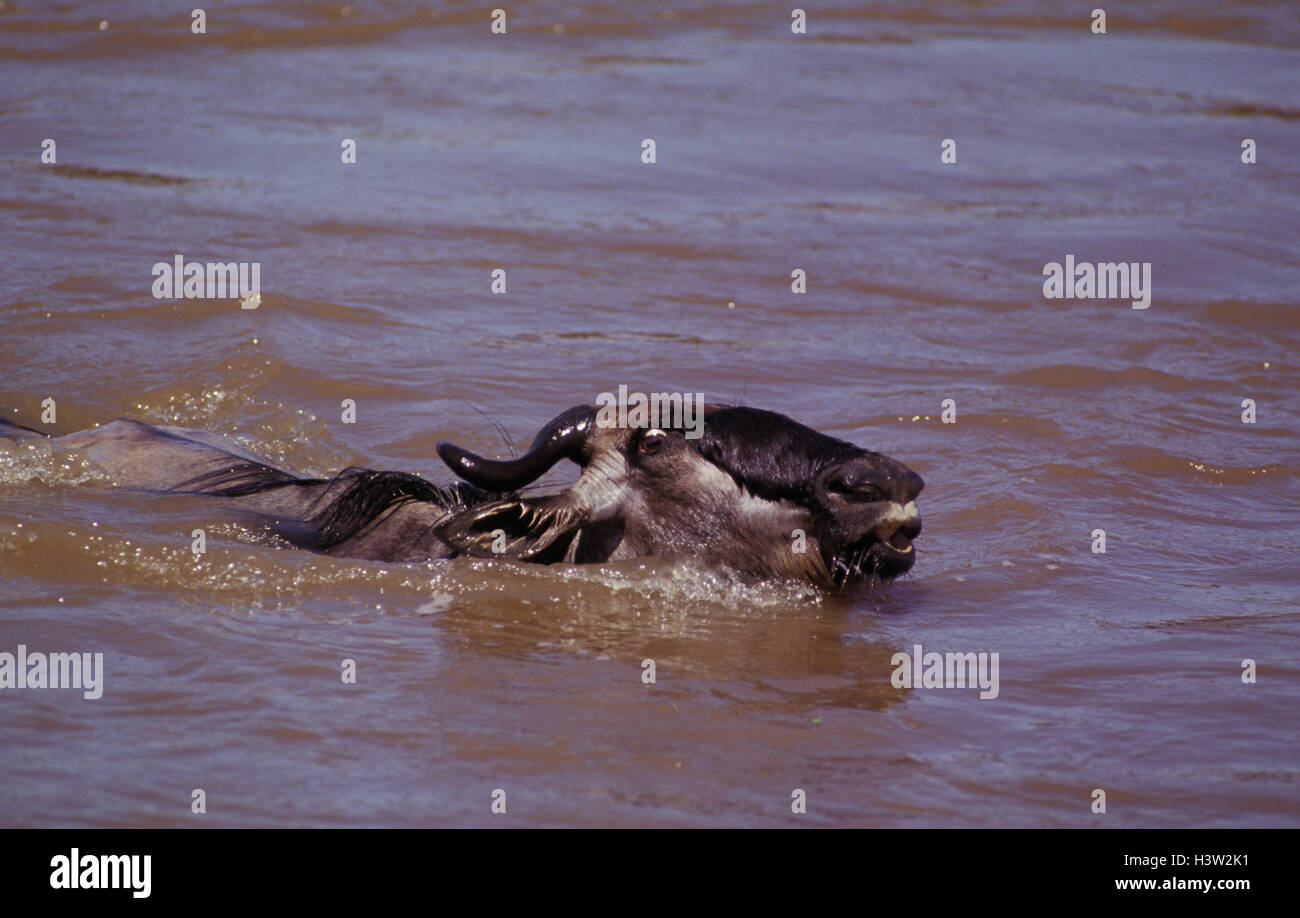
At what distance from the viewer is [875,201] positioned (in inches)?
513

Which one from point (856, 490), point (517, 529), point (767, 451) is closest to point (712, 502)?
point (767, 451)

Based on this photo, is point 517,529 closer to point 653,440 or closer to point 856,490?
point 653,440

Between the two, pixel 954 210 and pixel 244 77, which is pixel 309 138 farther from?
pixel 954 210

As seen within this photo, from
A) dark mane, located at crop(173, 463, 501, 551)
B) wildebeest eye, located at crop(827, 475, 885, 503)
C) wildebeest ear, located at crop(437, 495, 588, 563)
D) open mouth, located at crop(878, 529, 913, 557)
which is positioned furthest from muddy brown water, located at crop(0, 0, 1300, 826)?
wildebeest eye, located at crop(827, 475, 885, 503)

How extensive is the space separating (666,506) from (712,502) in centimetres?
17

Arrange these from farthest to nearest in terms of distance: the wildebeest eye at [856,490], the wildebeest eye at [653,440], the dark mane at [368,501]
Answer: the dark mane at [368,501] → the wildebeest eye at [653,440] → the wildebeest eye at [856,490]

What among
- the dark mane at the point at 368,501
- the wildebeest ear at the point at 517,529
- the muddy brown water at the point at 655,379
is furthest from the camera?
the dark mane at the point at 368,501

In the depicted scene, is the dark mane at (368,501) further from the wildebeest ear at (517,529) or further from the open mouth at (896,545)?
the open mouth at (896,545)

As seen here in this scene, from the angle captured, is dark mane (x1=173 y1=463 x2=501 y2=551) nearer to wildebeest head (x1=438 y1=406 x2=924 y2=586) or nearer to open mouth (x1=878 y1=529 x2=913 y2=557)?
wildebeest head (x1=438 y1=406 x2=924 y2=586)

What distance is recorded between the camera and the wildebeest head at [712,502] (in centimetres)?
564

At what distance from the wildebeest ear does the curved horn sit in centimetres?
10

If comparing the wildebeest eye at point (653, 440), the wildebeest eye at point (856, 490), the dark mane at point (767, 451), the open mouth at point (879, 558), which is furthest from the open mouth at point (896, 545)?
the wildebeest eye at point (653, 440)
